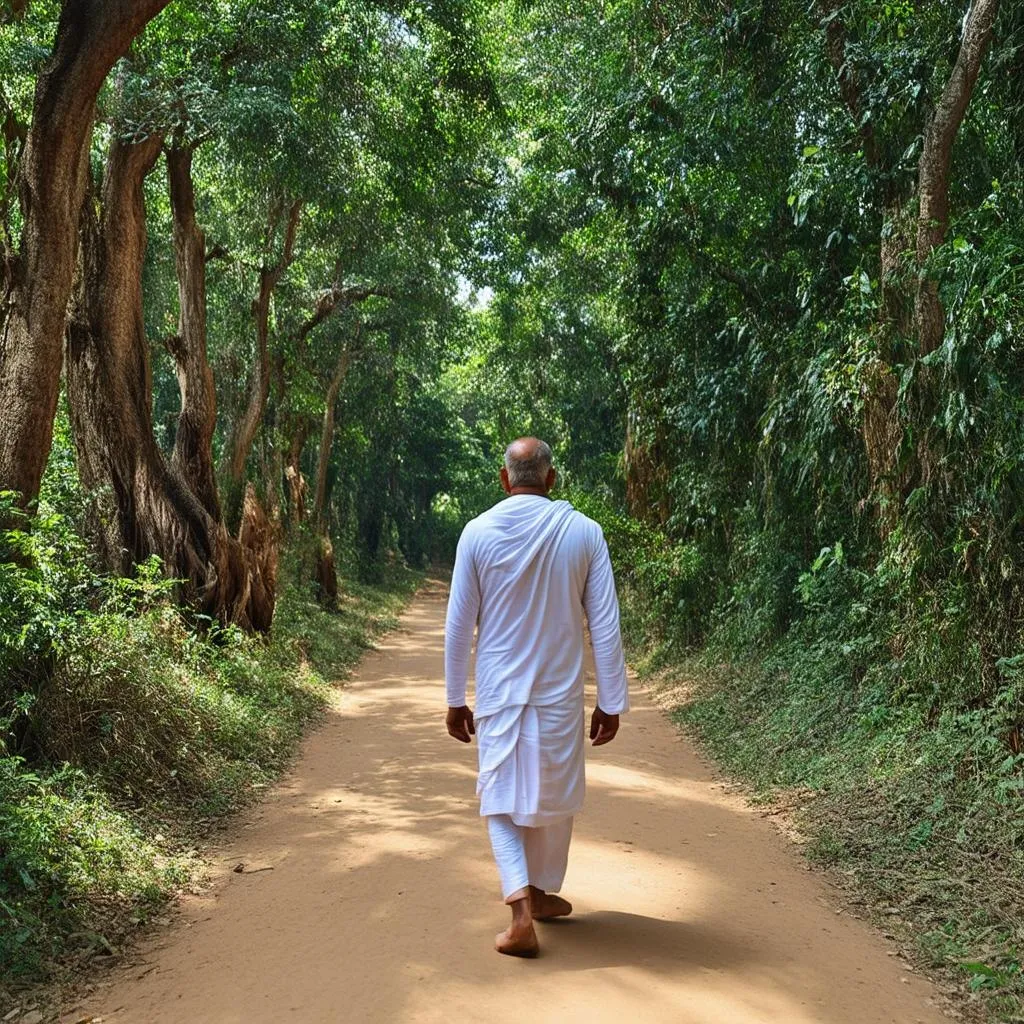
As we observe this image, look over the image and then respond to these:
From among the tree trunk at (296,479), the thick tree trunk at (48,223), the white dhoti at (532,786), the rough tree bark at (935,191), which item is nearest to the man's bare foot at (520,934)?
the white dhoti at (532,786)

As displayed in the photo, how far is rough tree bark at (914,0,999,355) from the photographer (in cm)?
702

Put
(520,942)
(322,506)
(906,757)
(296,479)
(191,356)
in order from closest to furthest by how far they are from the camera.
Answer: (520,942) < (906,757) < (191,356) < (296,479) < (322,506)

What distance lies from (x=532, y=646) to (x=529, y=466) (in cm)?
80

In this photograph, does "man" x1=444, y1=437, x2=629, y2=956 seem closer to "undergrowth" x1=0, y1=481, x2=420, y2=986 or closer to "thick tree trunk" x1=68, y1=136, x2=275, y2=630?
"undergrowth" x1=0, y1=481, x2=420, y2=986

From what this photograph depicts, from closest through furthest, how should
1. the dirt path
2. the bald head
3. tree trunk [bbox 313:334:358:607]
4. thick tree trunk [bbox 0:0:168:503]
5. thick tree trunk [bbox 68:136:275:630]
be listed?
the dirt path < the bald head < thick tree trunk [bbox 0:0:168:503] < thick tree trunk [bbox 68:136:275:630] < tree trunk [bbox 313:334:358:607]

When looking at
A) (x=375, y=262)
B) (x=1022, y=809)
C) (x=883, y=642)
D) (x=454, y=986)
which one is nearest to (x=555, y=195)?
(x=375, y=262)

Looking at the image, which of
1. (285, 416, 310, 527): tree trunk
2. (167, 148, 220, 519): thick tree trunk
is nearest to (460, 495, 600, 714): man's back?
(167, 148, 220, 519): thick tree trunk

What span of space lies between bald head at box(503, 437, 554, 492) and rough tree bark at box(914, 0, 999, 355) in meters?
3.46

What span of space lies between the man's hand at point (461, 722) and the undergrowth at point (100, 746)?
1.78 meters

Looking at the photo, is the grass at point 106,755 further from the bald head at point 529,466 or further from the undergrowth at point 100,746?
the bald head at point 529,466

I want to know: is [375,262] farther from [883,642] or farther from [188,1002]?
[188,1002]

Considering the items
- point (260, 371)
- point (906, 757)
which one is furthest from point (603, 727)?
point (260, 371)

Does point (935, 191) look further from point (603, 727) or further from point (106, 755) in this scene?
point (106, 755)

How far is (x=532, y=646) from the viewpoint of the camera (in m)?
4.54
